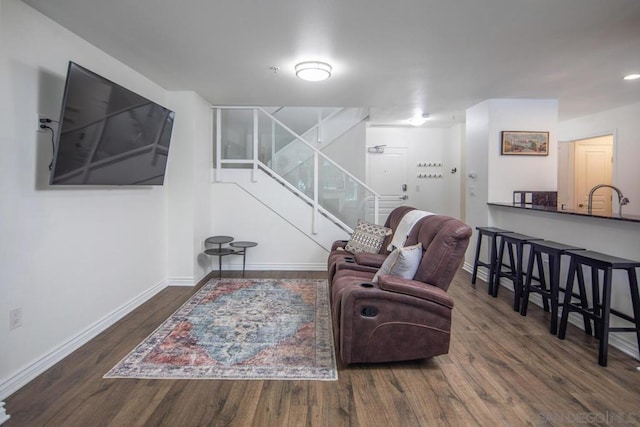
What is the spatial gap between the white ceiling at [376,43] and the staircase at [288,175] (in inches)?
33.9

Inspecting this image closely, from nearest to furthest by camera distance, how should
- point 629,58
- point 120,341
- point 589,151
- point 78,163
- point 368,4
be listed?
point 368,4 → point 78,163 → point 120,341 → point 629,58 → point 589,151

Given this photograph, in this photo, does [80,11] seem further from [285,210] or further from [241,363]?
[285,210]

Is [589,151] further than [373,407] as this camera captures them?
Yes

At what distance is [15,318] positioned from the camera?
209 cm

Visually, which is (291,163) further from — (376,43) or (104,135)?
(104,135)

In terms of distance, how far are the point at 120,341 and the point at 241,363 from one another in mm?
1099

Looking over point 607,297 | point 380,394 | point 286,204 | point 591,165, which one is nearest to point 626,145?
point 591,165

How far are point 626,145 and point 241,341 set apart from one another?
5.69 metres

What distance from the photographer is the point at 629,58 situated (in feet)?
9.90

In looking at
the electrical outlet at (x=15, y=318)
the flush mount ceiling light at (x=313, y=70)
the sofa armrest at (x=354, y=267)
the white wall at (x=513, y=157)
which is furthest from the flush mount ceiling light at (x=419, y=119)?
the electrical outlet at (x=15, y=318)

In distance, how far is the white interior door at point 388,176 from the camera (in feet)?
22.8

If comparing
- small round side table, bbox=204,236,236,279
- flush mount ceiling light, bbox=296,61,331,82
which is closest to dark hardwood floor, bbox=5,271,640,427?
small round side table, bbox=204,236,236,279

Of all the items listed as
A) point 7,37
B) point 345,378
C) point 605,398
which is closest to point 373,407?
point 345,378

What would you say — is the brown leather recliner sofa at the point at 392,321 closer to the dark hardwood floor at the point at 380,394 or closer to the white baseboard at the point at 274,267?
the dark hardwood floor at the point at 380,394
